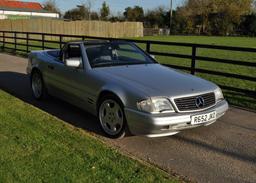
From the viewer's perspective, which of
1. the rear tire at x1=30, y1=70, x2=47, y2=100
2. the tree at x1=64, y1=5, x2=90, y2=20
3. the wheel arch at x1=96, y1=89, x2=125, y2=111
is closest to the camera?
the wheel arch at x1=96, y1=89, x2=125, y2=111

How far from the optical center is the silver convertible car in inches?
207

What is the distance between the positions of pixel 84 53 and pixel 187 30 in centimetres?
7009

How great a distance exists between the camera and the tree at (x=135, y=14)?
3587 inches

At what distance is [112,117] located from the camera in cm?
579

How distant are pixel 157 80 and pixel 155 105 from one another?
2.36ft

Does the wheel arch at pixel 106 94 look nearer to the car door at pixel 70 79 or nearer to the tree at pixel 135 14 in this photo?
the car door at pixel 70 79

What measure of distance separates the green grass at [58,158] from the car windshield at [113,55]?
1220 millimetres

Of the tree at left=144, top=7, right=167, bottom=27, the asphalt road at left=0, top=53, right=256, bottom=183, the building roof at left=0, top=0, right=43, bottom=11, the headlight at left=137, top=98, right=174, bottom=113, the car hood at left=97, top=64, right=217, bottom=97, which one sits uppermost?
the building roof at left=0, top=0, right=43, bottom=11

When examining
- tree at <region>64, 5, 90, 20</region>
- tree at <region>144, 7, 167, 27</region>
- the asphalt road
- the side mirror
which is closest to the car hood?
the side mirror

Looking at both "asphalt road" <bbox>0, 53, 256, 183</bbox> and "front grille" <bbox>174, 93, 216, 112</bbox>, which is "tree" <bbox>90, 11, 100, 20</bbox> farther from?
"front grille" <bbox>174, 93, 216, 112</bbox>

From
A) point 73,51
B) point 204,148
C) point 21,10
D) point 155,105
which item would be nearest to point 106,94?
point 155,105

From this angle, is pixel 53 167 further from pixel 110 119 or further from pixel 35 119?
pixel 35 119

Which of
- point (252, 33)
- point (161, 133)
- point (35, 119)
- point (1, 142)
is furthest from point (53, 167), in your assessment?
point (252, 33)

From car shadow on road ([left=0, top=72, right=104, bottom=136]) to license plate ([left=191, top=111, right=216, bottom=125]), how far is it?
148 cm
